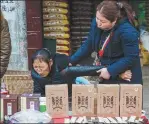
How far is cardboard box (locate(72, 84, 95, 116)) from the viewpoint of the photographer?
3.35m

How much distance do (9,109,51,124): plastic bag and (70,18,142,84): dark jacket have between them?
0.80 meters

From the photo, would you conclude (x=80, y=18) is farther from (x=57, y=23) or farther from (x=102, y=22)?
(x=102, y=22)

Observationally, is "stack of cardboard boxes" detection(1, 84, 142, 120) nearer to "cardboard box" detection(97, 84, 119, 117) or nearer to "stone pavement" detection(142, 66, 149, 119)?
"cardboard box" detection(97, 84, 119, 117)

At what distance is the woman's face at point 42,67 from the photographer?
3.88 metres

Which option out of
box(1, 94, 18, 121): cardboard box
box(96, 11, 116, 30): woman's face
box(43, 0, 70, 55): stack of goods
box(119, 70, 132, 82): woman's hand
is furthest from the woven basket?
box(1, 94, 18, 121): cardboard box

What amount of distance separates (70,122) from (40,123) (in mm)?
246

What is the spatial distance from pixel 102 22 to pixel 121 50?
0.32 metres

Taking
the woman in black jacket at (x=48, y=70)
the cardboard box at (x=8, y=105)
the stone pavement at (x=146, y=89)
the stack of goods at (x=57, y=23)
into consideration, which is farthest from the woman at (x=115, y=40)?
the stack of goods at (x=57, y=23)

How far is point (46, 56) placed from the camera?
3.88 metres

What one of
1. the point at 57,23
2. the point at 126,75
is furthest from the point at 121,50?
the point at 57,23

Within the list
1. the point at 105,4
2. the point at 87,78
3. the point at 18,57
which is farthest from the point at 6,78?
the point at 105,4

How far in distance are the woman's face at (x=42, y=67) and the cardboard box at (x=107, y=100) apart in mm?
707

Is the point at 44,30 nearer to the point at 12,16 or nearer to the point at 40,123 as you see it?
the point at 12,16

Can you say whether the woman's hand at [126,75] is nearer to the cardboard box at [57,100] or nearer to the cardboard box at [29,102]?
the cardboard box at [57,100]
